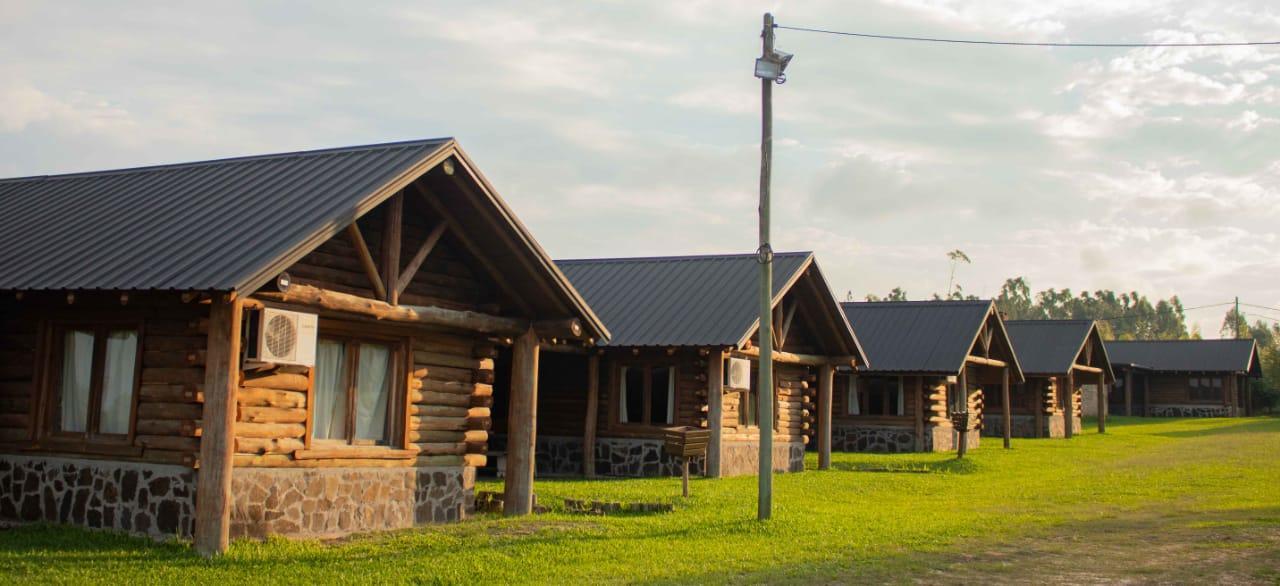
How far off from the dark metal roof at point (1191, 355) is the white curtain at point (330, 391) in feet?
199

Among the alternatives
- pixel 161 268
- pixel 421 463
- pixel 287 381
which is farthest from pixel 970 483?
pixel 161 268

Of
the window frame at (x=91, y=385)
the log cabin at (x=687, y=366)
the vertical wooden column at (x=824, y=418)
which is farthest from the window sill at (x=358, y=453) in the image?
the vertical wooden column at (x=824, y=418)

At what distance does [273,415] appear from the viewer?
45.9 feet

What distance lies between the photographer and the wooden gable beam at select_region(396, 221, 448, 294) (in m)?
15.1

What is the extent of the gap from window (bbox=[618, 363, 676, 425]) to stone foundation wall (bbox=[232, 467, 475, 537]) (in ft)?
31.1

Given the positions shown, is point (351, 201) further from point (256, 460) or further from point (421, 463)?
point (421, 463)

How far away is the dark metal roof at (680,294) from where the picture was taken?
2575 cm

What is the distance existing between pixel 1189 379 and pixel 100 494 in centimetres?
6870

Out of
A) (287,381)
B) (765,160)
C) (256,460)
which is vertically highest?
(765,160)

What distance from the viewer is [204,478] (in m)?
12.3

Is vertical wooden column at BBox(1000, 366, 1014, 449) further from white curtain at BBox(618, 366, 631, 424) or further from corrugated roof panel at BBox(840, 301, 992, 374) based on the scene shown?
white curtain at BBox(618, 366, 631, 424)

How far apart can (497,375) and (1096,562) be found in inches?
638

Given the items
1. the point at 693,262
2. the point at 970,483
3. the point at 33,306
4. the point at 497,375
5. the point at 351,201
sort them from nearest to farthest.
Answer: the point at 351,201
the point at 33,306
the point at 970,483
the point at 497,375
the point at 693,262

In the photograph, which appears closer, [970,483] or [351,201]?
[351,201]
